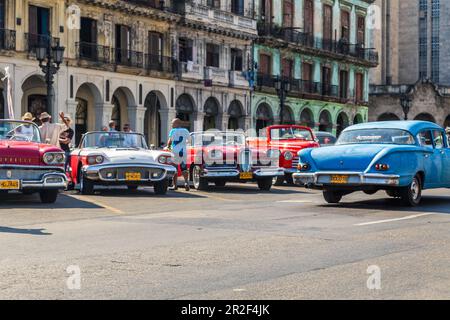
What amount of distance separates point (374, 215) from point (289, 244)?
153 inches

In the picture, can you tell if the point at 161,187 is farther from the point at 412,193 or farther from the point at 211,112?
the point at 211,112

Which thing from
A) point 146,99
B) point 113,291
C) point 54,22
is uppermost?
point 54,22

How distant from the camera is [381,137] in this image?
14875 mm

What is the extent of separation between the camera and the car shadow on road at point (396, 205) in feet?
45.7

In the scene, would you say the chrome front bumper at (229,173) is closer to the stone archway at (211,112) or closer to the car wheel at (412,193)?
the car wheel at (412,193)

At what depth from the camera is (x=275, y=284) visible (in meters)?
6.80

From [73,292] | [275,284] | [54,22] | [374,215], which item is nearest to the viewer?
[73,292]

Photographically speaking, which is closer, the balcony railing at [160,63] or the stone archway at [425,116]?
the balcony railing at [160,63]

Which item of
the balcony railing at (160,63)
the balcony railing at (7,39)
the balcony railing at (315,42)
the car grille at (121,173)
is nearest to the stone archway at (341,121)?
the balcony railing at (315,42)

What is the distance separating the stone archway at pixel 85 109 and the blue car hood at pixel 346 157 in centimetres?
2301

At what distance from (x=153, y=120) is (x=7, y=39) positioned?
36.4 ft

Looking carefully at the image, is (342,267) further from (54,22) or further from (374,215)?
(54,22)

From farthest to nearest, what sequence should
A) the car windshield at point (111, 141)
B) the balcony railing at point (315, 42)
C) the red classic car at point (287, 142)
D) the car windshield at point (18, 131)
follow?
the balcony railing at point (315, 42) → the red classic car at point (287, 142) → the car windshield at point (111, 141) → the car windshield at point (18, 131)

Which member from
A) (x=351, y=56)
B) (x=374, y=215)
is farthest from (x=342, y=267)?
(x=351, y=56)
